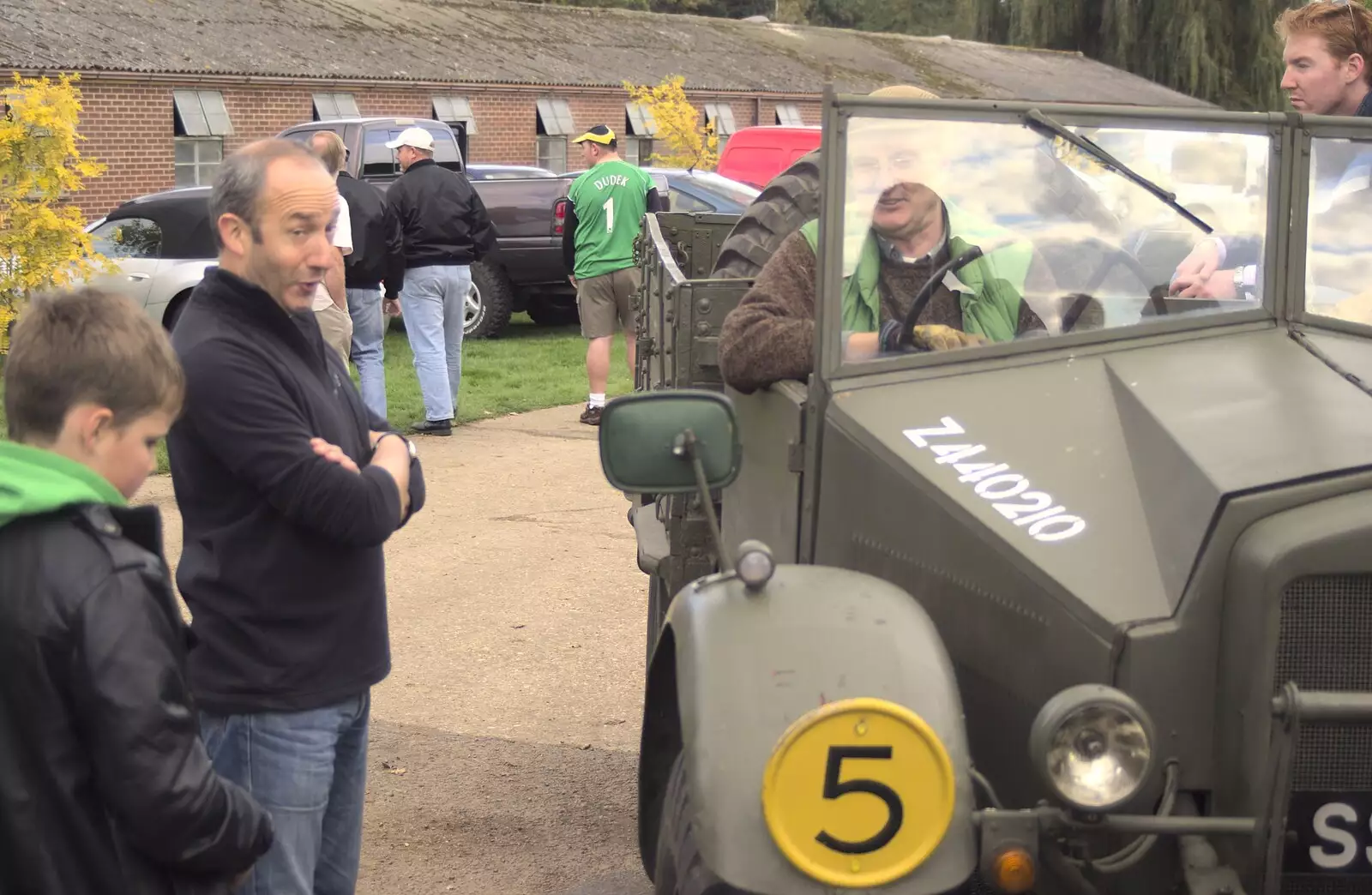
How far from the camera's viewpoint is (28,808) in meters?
2.28

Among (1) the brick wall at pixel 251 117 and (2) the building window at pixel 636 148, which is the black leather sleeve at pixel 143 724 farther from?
(2) the building window at pixel 636 148

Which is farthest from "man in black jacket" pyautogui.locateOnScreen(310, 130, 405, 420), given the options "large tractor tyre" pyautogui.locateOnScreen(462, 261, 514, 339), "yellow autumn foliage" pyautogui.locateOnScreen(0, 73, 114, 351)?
"large tractor tyre" pyautogui.locateOnScreen(462, 261, 514, 339)

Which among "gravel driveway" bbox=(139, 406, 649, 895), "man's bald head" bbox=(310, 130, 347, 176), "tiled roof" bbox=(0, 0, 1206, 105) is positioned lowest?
"gravel driveway" bbox=(139, 406, 649, 895)

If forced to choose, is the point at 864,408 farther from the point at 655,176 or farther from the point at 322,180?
the point at 655,176

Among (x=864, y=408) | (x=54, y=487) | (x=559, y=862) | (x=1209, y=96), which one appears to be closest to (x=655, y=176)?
(x=559, y=862)

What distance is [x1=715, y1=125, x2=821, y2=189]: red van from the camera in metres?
19.6

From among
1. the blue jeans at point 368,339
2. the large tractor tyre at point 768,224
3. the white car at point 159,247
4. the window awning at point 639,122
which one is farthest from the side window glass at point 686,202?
the window awning at point 639,122

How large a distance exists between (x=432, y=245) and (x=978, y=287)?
8.05 metres

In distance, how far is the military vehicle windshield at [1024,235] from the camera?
3.48 m

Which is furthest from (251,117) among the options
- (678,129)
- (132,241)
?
(132,241)

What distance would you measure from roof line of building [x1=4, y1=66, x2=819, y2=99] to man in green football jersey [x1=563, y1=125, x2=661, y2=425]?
1217cm

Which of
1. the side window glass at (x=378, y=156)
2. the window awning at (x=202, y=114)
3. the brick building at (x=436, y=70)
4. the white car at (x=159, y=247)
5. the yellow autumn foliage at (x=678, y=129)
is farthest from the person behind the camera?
the window awning at (x=202, y=114)

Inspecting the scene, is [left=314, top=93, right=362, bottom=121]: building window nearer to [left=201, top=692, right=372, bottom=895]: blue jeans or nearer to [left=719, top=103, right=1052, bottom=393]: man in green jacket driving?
[left=719, top=103, right=1052, bottom=393]: man in green jacket driving

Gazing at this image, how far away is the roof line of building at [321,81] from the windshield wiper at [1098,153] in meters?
20.0
